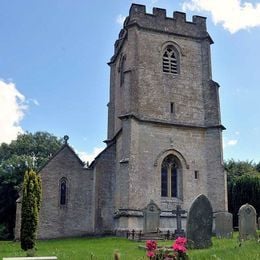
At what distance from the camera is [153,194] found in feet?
83.6

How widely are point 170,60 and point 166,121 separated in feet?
15.6

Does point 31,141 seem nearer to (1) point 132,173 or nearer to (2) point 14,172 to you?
(2) point 14,172

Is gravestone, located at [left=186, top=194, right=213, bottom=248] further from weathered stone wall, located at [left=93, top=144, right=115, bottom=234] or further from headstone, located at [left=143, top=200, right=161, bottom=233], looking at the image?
weathered stone wall, located at [left=93, top=144, right=115, bottom=234]

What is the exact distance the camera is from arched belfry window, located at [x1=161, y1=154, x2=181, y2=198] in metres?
26.3

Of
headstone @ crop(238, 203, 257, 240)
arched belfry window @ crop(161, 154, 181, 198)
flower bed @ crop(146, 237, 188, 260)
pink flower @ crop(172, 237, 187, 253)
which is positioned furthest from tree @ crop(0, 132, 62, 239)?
pink flower @ crop(172, 237, 187, 253)

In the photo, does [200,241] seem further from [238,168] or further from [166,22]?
[238,168]

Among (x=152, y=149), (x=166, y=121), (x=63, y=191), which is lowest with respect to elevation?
(x=63, y=191)

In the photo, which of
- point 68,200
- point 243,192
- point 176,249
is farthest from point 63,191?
point 176,249

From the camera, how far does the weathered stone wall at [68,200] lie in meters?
27.1

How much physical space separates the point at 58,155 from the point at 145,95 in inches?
291

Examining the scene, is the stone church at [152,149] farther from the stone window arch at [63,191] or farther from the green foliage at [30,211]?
the green foliage at [30,211]

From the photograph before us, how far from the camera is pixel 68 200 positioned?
27.8 m

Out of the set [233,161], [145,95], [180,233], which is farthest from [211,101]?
[233,161]

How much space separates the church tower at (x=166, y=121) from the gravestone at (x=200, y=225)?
29.9 ft
